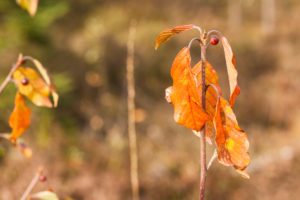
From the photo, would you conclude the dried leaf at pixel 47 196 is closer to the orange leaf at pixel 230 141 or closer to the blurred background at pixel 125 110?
the blurred background at pixel 125 110

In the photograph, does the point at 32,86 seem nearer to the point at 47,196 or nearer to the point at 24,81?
the point at 24,81

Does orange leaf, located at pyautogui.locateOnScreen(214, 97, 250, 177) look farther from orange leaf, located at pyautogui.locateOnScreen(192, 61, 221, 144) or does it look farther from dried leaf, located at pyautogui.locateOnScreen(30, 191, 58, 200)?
dried leaf, located at pyautogui.locateOnScreen(30, 191, 58, 200)

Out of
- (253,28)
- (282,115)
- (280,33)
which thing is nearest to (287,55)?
(280,33)

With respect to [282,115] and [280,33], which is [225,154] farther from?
[280,33]

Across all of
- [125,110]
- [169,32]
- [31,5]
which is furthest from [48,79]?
[125,110]

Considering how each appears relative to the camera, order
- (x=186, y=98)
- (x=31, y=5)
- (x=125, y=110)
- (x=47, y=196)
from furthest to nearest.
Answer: (x=125, y=110) < (x=47, y=196) < (x=31, y=5) < (x=186, y=98)

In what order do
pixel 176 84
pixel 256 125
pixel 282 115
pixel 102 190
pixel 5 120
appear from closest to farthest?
1. pixel 176 84
2. pixel 102 190
3. pixel 5 120
4. pixel 256 125
5. pixel 282 115
